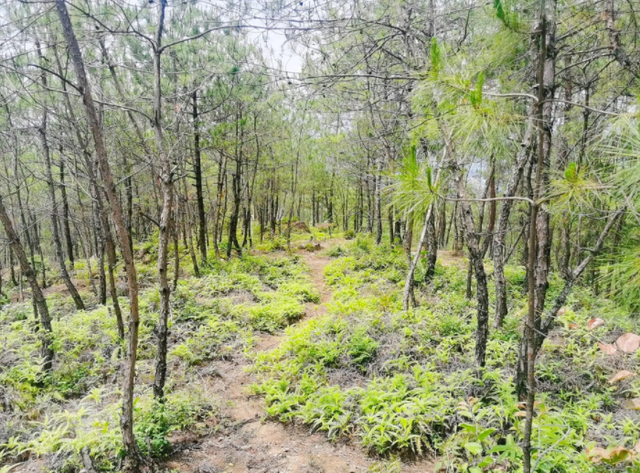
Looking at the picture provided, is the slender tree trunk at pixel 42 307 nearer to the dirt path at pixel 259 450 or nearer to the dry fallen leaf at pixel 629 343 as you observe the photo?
the dirt path at pixel 259 450

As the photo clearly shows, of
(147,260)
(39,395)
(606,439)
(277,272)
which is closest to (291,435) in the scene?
(606,439)

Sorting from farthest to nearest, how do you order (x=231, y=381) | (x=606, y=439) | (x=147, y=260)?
(x=147, y=260) → (x=231, y=381) → (x=606, y=439)

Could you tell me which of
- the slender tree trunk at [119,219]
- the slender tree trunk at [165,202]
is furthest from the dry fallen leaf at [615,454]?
the slender tree trunk at [165,202]

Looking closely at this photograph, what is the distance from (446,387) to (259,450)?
2501mm

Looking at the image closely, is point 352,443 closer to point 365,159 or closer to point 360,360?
point 360,360

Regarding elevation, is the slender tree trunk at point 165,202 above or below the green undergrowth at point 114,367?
above

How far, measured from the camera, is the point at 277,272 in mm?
12500

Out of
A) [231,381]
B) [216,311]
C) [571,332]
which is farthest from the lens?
[216,311]

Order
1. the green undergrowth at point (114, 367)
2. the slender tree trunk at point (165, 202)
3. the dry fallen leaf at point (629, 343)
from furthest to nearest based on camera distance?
the slender tree trunk at point (165, 202) → the green undergrowth at point (114, 367) → the dry fallen leaf at point (629, 343)

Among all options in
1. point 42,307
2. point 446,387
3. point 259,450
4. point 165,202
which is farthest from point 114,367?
point 446,387

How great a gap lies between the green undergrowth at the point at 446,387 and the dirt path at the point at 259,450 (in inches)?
7.1

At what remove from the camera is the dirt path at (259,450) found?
149 inches

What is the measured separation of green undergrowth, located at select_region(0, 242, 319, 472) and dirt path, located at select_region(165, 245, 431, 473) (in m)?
0.25

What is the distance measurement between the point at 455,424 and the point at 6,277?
23162mm
